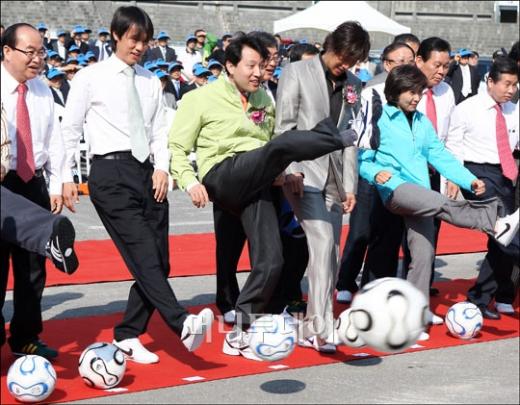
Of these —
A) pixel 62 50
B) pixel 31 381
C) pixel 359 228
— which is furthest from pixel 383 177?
pixel 62 50

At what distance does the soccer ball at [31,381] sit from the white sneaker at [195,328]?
796 millimetres

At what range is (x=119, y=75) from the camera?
20.1ft

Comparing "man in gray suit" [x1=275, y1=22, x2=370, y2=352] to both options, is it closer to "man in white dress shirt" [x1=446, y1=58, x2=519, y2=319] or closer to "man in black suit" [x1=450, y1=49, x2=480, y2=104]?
"man in white dress shirt" [x1=446, y1=58, x2=519, y2=319]

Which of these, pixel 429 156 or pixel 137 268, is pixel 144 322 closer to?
pixel 137 268

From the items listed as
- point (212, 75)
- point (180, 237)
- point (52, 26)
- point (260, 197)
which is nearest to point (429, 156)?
point (260, 197)

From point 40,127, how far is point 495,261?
12.5ft

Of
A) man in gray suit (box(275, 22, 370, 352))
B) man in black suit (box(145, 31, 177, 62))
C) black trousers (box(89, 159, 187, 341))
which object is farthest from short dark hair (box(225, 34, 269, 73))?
man in black suit (box(145, 31, 177, 62))

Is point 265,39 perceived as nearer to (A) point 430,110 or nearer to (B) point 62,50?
(A) point 430,110

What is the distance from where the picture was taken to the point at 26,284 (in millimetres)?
6148

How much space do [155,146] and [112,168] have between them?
392mm

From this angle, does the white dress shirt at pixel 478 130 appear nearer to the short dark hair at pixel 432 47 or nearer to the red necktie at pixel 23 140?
the short dark hair at pixel 432 47

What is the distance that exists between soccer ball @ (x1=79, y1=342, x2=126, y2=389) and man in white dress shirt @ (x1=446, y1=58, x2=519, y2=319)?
3355 millimetres

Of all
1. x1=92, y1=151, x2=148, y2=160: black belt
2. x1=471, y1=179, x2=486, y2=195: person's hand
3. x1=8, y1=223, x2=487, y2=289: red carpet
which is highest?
x1=92, y1=151, x2=148, y2=160: black belt

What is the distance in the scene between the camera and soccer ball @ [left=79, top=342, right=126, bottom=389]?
5555 mm
